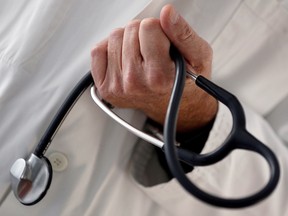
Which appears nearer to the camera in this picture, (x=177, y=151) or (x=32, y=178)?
(x=177, y=151)

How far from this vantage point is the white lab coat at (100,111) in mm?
483

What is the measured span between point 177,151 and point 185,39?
4.3 inches

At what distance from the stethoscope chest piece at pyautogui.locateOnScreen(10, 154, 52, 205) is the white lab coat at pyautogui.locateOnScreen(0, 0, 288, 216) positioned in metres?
0.03

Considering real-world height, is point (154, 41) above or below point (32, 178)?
above

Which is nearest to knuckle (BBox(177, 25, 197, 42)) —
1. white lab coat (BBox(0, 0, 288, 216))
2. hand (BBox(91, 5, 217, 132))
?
hand (BBox(91, 5, 217, 132))

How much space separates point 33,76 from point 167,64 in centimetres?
18

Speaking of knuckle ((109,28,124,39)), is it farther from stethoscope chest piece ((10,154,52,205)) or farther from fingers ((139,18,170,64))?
stethoscope chest piece ((10,154,52,205))

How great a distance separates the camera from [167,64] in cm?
39

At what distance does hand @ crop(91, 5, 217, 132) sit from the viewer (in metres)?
0.38

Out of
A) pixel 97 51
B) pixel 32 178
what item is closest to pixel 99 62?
pixel 97 51

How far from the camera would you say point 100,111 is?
50 centimetres

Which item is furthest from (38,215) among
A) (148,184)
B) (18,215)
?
(148,184)

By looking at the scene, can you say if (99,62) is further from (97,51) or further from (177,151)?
(177,151)

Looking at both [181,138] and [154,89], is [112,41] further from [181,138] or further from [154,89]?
[181,138]
